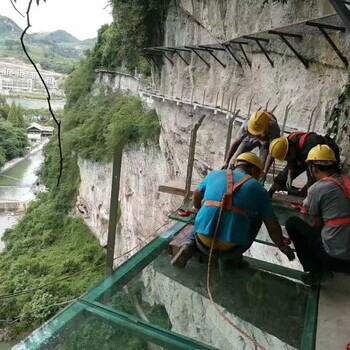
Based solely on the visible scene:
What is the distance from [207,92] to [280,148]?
34.1 feet

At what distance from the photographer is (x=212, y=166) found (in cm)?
1170

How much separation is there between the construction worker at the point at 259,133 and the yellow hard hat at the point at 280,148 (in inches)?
13.8

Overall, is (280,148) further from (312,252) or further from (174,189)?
(174,189)

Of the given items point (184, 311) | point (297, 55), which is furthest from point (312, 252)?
point (297, 55)

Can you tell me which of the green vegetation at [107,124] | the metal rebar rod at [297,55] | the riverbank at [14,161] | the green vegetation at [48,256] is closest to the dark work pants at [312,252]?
the metal rebar rod at [297,55]

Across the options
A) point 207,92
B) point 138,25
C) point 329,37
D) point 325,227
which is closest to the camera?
point 325,227

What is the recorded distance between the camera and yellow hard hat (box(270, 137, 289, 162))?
4.64 m

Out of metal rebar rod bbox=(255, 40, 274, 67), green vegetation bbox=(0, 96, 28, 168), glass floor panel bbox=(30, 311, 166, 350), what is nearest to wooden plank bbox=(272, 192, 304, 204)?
glass floor panel bbox=(30, 311, 166, 350)

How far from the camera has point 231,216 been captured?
128 inches

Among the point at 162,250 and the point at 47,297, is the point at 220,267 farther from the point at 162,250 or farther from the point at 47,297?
the point at 47,297

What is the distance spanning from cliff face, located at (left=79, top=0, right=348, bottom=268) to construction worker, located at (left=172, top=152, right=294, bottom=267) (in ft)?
4.56

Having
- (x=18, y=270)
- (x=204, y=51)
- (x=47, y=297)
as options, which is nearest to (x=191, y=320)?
(x=204, y=51)

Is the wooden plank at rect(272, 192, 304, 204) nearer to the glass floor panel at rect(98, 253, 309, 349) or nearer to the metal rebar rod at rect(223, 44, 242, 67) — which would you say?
the glass floor panel at rect(98, 253, 309, 349)

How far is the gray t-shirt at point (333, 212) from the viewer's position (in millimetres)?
3250
